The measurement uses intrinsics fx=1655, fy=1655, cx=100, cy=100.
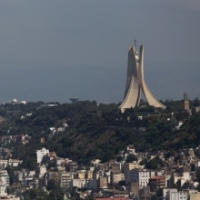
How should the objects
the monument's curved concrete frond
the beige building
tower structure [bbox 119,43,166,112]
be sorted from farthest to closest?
the monument's curved concrete frond < tower structure [bbox 119,43,166,112] < the beige building

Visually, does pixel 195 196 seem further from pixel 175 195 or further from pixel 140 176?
pixel 140 176

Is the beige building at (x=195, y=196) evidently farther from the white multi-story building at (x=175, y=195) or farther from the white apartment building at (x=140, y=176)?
the white apartment building at (x=140, y=176)

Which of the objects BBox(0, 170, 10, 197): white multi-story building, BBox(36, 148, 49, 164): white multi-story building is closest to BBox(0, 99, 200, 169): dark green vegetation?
BBox(36, 148, 49, 164): white multi-story building

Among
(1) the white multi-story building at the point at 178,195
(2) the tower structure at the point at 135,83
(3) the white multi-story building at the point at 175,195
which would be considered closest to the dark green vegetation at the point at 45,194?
(3) the white multi-story building at the point at 175,195

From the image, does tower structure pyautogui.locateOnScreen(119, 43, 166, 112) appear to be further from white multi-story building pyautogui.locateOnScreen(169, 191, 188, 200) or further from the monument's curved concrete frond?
white multi-story building pyautogui.locateOnScreen(169, 191, 188, 200)

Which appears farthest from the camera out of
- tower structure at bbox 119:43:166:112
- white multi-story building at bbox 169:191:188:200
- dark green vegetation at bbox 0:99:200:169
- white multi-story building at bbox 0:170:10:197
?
tower structure at bbox 119:43:166:112

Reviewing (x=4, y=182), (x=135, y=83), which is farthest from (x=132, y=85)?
(x=4, y=182)
